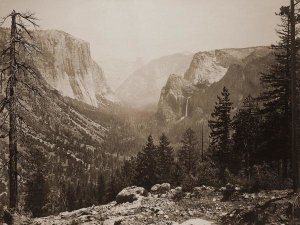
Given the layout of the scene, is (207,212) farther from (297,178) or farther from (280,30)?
(280,30)

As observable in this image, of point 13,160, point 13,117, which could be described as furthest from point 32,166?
point 13,117

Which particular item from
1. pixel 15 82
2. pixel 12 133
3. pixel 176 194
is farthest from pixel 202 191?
pixel 15 82

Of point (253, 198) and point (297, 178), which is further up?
point (297, 178)

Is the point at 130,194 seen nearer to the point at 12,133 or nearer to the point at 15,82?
the point at 12,133

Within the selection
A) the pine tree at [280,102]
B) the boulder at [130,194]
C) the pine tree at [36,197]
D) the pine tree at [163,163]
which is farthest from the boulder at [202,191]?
the pine tree at [36,197]

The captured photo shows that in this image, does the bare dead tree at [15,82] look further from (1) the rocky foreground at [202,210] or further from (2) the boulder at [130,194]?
(2) the boulder at [130,194]

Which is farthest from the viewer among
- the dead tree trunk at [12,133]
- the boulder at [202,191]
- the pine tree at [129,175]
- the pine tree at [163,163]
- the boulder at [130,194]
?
the pine tree at [129,175]
